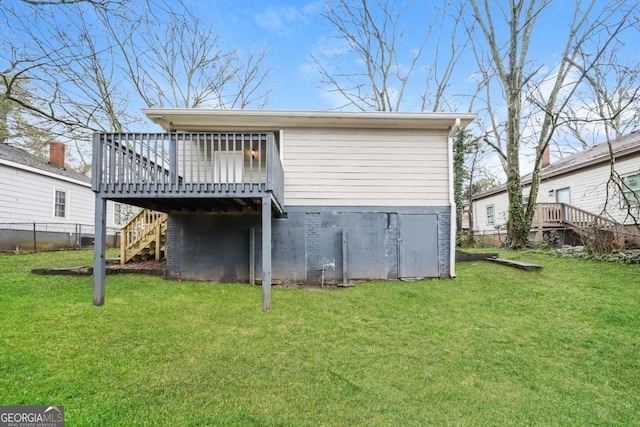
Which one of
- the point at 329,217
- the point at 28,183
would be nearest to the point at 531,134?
the point at 329,217

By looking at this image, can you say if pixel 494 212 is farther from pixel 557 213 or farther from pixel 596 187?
pixel 596 187

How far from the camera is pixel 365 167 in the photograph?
7.85m

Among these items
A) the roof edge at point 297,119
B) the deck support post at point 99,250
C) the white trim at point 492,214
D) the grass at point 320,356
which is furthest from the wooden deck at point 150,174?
the white trim at point 492,214

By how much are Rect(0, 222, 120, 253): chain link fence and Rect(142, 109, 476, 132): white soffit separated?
9.51 meters

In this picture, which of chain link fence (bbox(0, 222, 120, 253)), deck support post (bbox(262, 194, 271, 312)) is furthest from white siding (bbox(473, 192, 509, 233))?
chain link fence (bbox(0, 222, 120, 253))

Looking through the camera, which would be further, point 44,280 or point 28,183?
point 28,183

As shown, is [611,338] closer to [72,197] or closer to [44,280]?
[44,280]

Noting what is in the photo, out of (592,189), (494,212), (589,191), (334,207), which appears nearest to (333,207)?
(334,207)

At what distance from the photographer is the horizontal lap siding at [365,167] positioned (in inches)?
304

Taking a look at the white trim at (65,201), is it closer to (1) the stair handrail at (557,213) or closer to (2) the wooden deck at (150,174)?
(2) the wooden deck at (150,174)

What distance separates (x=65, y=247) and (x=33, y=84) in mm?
6812

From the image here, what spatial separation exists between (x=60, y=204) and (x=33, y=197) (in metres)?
1.55

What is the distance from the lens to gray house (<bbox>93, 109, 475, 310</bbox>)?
24.7 ft

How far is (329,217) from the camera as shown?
7.70 metres
